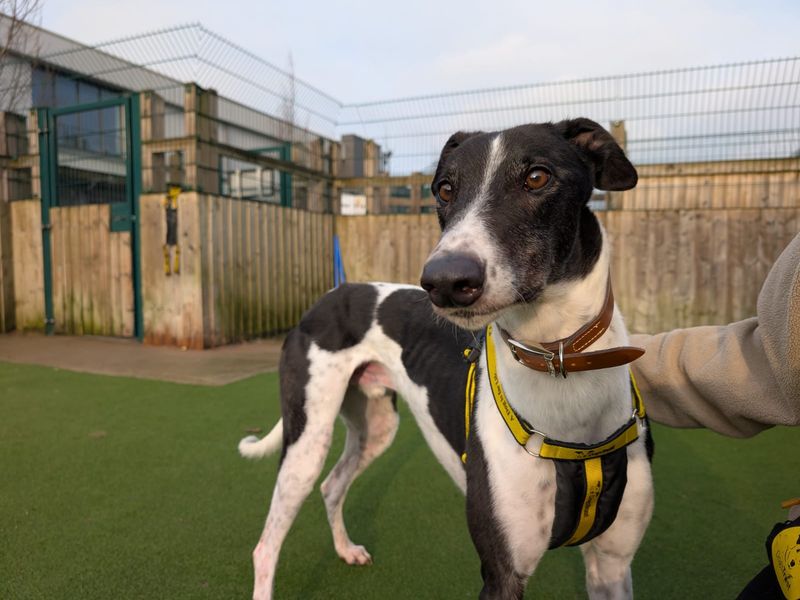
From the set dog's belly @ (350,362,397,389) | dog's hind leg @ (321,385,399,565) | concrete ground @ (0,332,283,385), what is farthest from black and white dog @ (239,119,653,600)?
concrete ground @ (0,332,283,385)

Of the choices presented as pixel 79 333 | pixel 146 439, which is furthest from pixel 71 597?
pixel 79 333

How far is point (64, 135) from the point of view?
7469mm

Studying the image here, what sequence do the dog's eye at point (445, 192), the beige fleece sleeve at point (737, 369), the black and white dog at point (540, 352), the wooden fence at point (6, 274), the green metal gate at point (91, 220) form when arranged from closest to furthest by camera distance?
the black and white dog at point (540, 352), the beige fleece sleeve at point (737, 369), the dog's eye at point (445, 192), the green metal gate at point (91, 220), the wooden fence at point (6, 274)

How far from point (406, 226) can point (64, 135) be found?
4.68 meters

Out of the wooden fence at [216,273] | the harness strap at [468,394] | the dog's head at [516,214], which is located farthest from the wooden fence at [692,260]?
the dog's head at [516,214]

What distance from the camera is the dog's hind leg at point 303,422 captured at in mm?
2102

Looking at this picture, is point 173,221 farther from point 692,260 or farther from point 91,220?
point 692,260

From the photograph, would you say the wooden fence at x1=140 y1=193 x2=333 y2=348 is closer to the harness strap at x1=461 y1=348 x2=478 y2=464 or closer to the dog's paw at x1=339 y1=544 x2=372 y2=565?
the dog's paw at x1=339 y1=544 x2=372 y2=565

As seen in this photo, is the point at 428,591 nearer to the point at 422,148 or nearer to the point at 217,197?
the point at 217,197

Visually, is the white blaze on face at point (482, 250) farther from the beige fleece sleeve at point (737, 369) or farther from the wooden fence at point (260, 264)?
the wooden fence at point (260, 264)

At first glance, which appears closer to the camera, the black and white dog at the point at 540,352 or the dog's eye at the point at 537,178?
the black and white dog at the point at 540,352

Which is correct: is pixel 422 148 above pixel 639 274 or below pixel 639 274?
above

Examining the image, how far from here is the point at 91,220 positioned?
698 centimetres

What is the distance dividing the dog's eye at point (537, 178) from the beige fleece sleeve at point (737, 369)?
55 cm
